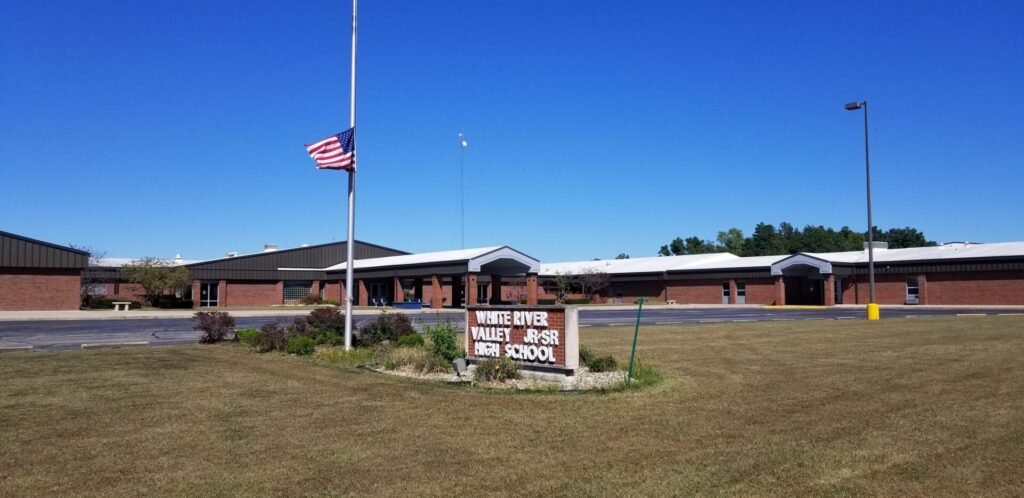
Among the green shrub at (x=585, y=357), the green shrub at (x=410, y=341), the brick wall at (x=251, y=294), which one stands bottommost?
the green shrub at (x=585, y=357)

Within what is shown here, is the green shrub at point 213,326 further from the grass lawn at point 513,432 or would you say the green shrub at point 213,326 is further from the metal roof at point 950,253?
the metal roof at point 950,253

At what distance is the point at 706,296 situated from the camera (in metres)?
69.4

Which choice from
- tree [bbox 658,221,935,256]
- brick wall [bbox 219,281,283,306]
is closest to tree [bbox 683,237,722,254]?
tree [bbox 658,221,935,256]

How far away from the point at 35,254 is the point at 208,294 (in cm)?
1698

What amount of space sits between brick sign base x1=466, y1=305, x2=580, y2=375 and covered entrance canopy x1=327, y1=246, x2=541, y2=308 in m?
37.2

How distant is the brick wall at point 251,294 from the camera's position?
64562 millimetres

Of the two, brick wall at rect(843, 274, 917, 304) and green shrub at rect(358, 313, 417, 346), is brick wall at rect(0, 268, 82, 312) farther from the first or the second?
brick wall at rect(843, 274, 917, 304)

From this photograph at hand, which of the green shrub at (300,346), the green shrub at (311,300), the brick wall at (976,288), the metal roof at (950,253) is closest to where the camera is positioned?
the green shrub at (300,346)

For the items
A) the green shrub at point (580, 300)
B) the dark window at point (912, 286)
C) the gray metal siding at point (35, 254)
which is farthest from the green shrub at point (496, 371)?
the green shrub at point (580, 300)

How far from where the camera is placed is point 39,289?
4897cm

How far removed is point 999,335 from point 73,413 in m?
22.5

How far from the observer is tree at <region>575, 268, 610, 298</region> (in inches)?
3007

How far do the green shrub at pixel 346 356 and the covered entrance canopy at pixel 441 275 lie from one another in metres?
34.7

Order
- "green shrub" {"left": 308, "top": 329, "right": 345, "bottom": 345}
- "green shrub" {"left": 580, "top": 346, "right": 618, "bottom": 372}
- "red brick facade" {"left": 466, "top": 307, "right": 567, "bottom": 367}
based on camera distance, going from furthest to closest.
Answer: "green shrub" {"left": 308, "top": 329, "right": 345, "bottom": 345} < "green shrub" {"left": 580, "top": 346, "right": 618, "bottom": 372} < "red brick facade" {"left": 466, "top": 307, "right": 567, "bottom": 367}
